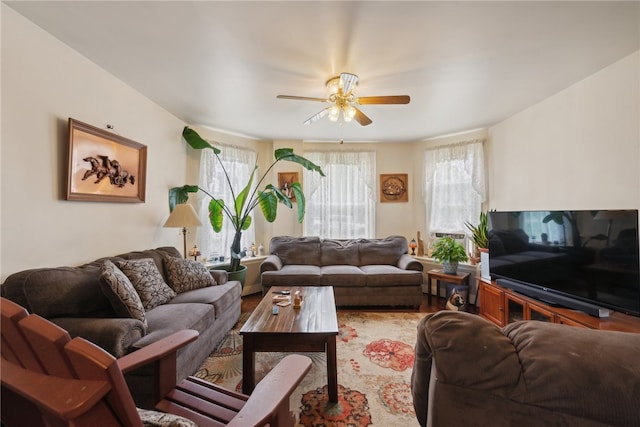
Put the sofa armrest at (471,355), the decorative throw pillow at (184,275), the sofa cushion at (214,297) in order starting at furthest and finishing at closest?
the decorative throw pillow at (184,275) < the sofa cushion at (214,297) < the sofa armrest at (471,355)

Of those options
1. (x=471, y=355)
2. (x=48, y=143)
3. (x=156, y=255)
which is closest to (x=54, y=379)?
(x=471, y=355)

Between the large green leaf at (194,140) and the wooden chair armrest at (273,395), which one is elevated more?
the large green leaf at (194,140)

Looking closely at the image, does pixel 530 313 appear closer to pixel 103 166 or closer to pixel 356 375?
pixel 356 375

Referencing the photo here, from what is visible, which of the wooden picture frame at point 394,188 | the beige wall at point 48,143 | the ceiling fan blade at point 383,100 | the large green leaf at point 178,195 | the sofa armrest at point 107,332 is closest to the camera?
the sofa armrest at point 107,332

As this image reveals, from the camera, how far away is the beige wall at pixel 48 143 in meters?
1.63

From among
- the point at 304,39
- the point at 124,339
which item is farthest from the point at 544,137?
the point at 124,339

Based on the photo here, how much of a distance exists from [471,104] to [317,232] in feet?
9.63

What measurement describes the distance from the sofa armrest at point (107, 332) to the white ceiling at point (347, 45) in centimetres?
196

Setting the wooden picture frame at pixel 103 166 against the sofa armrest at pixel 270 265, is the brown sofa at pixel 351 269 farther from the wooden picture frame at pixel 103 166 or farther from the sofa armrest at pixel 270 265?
the wooden picture frame at pixel 103 166

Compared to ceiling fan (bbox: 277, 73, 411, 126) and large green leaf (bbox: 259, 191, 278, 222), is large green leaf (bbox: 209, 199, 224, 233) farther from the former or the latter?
ceiling fan (bbox: 277, 73, 411, 126)

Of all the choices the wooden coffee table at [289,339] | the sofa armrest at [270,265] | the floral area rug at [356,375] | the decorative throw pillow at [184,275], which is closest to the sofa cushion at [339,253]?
the sofa armrest at [270,265]

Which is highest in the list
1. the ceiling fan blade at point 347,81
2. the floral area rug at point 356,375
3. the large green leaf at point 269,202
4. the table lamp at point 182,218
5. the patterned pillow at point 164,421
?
the ceiling fan blade at point 347,81

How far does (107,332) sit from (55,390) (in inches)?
45.5

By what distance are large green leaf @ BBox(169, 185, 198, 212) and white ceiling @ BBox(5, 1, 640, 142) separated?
1.06 meters
